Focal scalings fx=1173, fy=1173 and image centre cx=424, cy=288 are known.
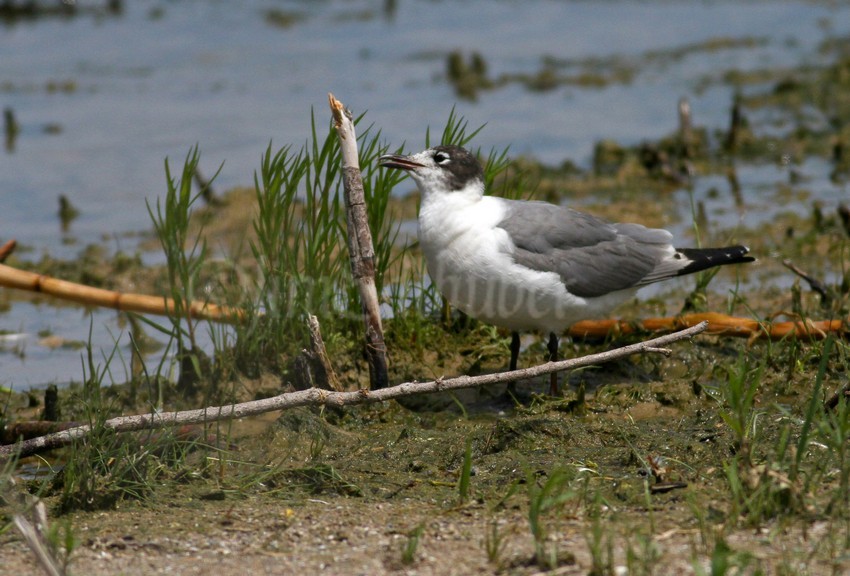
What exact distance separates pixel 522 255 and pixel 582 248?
422mm

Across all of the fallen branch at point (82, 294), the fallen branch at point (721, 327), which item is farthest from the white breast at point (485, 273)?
the fallen branch at point (82, 294)

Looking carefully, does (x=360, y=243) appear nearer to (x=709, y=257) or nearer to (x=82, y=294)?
(x=709, y=257)

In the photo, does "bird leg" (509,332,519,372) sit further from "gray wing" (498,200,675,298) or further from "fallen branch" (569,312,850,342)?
"fallen branch" (569,312,850,342)

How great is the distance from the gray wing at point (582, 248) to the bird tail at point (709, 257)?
0.11 m

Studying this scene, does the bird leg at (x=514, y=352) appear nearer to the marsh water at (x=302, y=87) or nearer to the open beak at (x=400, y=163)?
the open beak at (x=400, y=163)

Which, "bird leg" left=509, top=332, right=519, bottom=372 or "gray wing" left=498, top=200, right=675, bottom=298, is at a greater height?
"gray wing" left=498, top=200, right=675, bottom=298

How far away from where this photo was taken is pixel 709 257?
6129mm

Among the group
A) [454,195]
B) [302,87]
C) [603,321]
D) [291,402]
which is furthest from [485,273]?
[302,87]

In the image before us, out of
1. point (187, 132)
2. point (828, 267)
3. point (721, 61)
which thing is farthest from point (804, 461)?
point (721, 61)

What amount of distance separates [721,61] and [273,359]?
9.29 m

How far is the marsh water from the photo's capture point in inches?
368

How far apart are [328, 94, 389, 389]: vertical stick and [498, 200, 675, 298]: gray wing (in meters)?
0.71

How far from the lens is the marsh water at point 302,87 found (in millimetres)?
9352

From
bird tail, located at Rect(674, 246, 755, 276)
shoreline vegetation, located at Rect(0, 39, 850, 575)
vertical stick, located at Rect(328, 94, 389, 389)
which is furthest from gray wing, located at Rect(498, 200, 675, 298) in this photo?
vertical stick, located at Rect(328, 94, 389, 389)
